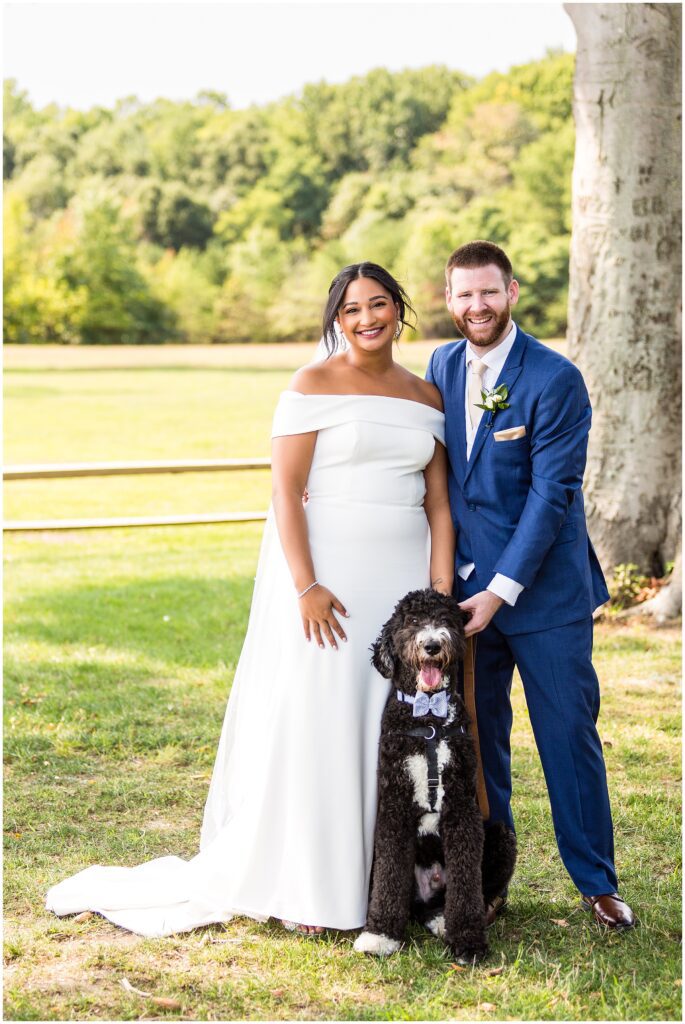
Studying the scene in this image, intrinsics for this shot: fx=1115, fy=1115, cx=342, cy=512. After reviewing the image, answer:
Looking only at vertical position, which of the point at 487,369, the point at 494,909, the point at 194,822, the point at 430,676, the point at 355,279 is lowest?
the point at 194,822

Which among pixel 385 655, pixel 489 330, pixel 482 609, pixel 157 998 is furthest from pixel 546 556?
pixel 157 998

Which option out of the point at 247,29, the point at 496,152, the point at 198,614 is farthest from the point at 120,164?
the point at 198,614

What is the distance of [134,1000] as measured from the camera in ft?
11.2

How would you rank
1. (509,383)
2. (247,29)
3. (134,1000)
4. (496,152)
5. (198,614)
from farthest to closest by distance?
(247,29) < (496,152) < (198,614) < (509,383) < (134,1000)

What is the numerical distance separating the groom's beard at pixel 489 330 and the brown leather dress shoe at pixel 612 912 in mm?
1955

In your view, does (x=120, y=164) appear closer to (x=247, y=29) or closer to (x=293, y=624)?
(x=247, y=29)

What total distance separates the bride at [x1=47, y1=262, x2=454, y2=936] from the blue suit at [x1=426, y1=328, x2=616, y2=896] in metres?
0.13

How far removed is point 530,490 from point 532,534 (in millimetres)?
164

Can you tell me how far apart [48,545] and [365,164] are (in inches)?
1340

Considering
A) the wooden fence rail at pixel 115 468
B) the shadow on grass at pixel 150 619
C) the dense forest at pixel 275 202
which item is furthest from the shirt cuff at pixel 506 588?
the dense forest at pixel 275 202

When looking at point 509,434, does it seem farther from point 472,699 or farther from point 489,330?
point 472,699

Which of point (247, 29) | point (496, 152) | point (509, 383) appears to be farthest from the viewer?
point (247, 29)

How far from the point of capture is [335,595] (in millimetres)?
3859

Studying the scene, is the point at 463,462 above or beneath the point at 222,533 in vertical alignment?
above
